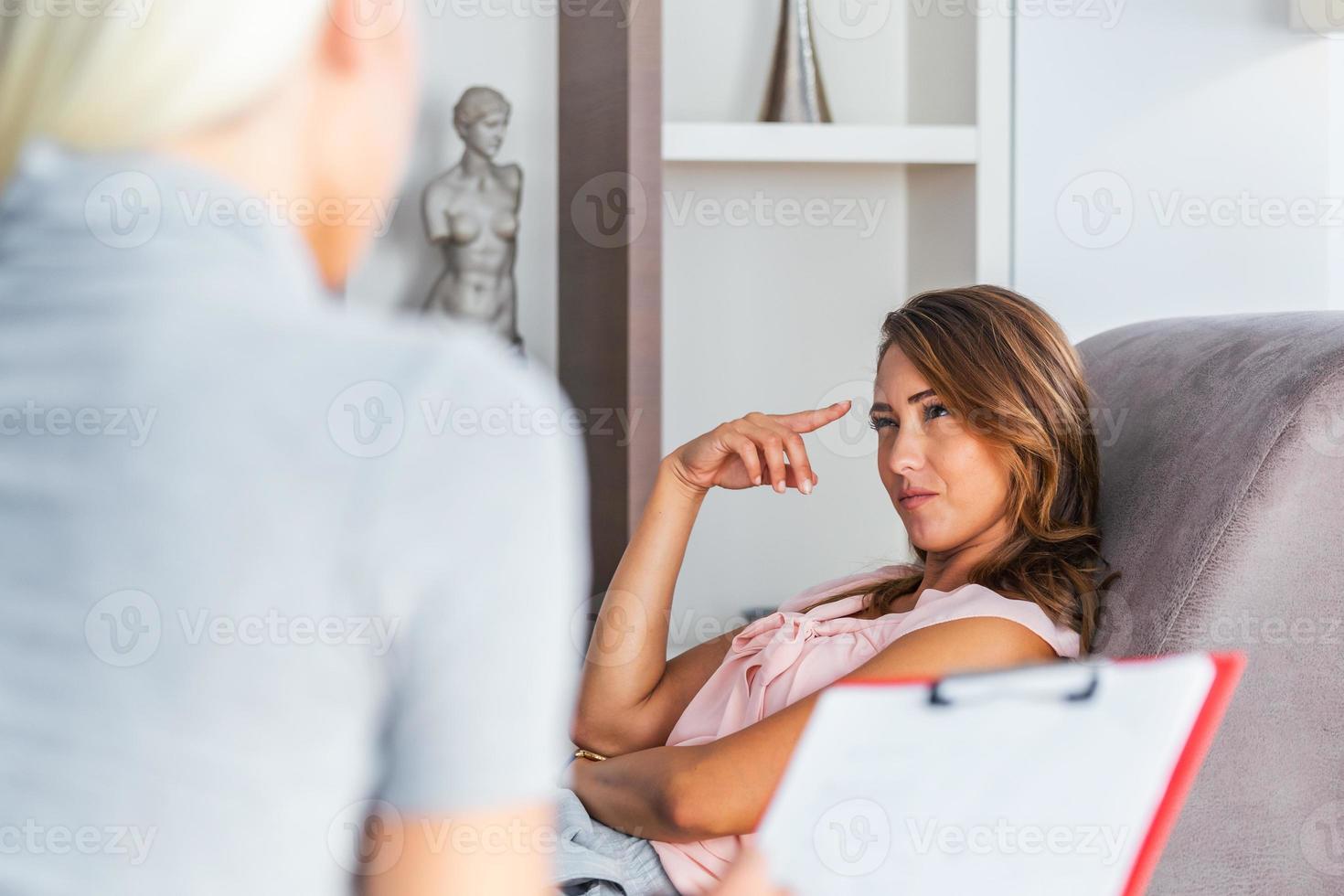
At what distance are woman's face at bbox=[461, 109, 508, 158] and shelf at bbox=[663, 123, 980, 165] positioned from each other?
329 millimetres

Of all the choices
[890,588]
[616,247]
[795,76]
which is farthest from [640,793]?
[795,76]

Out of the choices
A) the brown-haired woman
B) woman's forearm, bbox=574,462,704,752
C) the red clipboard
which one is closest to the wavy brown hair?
the brown-haired woman

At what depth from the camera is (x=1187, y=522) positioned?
1171mm

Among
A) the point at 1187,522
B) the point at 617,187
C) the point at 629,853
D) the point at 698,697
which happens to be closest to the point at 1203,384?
the point at 1187,522

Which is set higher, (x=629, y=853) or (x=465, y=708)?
(x=465, y=708)

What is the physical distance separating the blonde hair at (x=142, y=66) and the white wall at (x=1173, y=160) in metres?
2.09

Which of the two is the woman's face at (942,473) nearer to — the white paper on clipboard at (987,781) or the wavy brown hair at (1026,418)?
the wavy brown hair at (1026,418)

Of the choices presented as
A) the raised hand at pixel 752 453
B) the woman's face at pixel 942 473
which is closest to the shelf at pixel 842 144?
the raised hand at pixel 752 453

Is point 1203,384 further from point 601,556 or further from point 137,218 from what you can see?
point 601,556

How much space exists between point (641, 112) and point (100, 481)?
1.93 meters

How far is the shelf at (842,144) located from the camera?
2.32 m

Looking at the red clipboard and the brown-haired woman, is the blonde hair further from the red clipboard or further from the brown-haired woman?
the brown-haired woman

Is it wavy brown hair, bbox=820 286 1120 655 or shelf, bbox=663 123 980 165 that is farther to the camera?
shelf, bbox=663 123 980 165

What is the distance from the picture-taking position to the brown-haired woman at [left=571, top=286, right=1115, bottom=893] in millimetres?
1162
